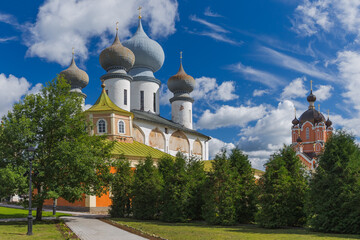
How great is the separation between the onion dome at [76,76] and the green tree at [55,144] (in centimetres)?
2733

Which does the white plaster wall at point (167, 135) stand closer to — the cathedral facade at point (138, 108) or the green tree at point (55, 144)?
the cathedral facade at point (138, 108)

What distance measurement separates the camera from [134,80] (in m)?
45.3

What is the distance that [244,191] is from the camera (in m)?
18.2

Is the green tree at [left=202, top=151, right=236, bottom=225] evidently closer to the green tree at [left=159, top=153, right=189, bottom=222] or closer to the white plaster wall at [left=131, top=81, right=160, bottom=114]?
the green tree at [left=159, top=153, right=189, bottom=222]

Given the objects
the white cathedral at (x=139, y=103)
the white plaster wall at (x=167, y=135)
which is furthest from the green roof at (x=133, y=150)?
the white plaster wall at (x=167, y=135)

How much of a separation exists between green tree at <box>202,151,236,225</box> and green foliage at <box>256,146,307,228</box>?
1.55 metres

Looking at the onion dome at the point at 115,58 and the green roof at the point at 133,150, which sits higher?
the onion dome at the point at 115,58

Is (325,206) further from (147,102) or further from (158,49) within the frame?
(158,49)

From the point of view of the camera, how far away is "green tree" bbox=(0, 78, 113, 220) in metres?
17.7

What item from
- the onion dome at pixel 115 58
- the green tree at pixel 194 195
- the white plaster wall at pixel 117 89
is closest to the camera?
the green tree at pixel 194 195

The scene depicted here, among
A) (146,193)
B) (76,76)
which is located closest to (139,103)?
(76,76)

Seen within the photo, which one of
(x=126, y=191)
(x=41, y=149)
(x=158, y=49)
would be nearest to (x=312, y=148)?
(x=158, y=49)

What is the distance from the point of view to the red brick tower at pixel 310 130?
74.9 meters

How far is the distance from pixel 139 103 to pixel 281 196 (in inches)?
1205
